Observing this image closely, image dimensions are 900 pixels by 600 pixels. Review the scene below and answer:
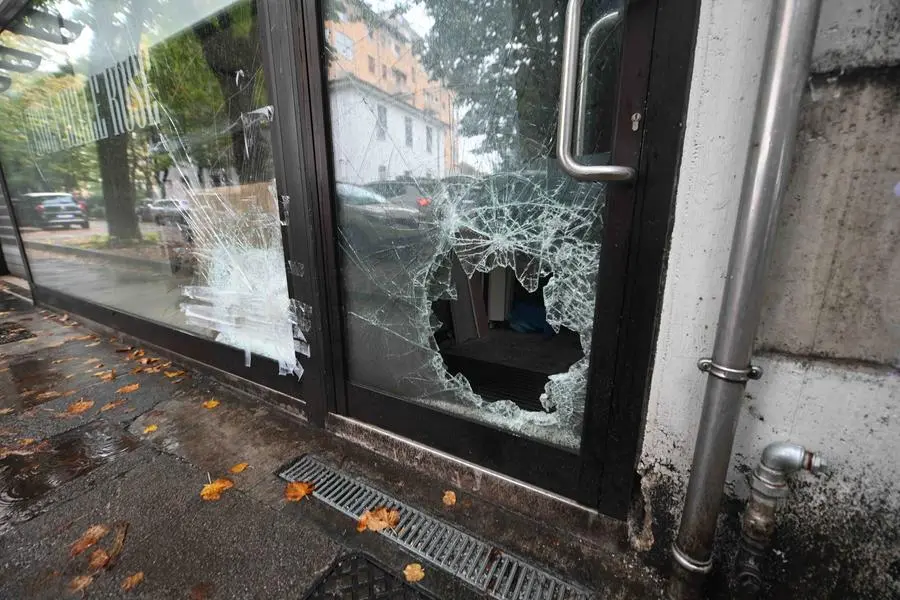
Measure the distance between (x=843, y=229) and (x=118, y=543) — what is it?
3078mm

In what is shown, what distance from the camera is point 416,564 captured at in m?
1.53

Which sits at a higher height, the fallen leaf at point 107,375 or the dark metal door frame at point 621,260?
the dark metal door frame at point 621,260

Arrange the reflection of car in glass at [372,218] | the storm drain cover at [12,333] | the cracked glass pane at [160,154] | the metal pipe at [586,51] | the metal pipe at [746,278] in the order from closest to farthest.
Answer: the metal pipe at [746,278]
the metal pipe at [586,51]
the reflection of car in glass at [372,218]
the cracked glass pane at [160,154]
the storm drain cover at [12,333]

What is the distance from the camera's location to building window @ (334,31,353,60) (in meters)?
1.91

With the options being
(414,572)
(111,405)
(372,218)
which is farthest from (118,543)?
(372,218)

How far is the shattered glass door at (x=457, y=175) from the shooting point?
4.96ft

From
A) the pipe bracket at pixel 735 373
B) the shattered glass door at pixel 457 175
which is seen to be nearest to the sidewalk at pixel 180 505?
the shattered glass door at pixel 457 175

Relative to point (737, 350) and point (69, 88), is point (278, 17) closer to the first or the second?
point (737, 350)

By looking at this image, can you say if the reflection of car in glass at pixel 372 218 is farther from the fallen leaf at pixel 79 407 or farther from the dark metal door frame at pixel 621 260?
the fallen leaf at pixel 79 407

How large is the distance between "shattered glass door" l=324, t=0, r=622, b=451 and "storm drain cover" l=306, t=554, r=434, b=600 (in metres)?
0.78

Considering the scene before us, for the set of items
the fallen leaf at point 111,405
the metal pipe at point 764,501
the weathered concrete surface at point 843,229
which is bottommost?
the fallen leaf at point 111,405

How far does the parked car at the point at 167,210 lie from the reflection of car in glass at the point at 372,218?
1774 mm

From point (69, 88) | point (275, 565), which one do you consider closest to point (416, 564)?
point (275, 565)

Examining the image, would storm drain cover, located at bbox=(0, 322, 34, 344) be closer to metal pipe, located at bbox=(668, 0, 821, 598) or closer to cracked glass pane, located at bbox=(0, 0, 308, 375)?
A: cracked glass pane, located at bbox=(0, 0, 308, 375)
